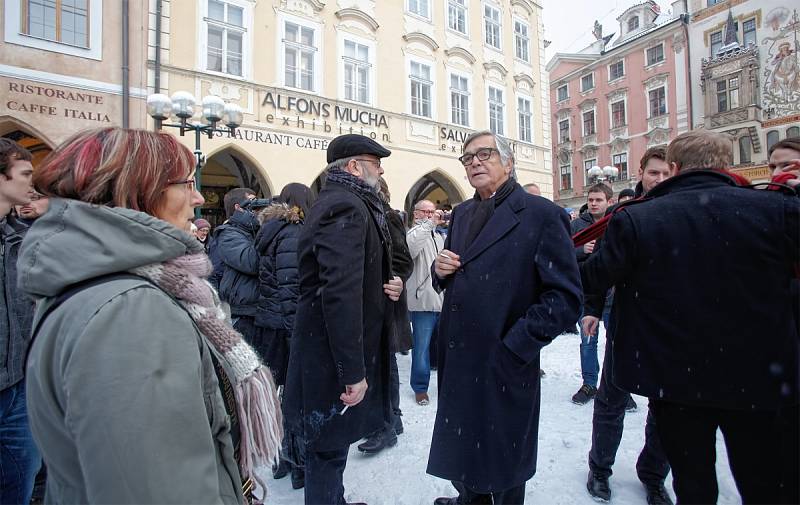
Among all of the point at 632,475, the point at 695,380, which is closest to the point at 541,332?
the point at 695,380

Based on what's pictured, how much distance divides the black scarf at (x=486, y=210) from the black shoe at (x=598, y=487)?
5.78 ft

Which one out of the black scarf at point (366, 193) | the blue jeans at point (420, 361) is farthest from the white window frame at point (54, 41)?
the black scarf at point (366, 193)

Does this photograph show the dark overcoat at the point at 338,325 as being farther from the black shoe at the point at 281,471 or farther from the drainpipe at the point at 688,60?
the drainpipe at the point at 688,60

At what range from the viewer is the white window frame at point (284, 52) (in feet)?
36.3

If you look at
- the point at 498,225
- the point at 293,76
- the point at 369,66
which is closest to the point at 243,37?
the point at 293,76

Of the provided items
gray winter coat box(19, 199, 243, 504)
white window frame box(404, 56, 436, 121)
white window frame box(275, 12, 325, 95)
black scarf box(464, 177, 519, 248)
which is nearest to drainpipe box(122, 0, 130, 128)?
white window frame box(275, 12, 325, 95)

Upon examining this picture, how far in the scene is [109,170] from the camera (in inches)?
43.0

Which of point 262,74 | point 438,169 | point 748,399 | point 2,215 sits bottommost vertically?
point 748,399

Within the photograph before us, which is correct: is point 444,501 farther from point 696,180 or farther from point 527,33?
point 527,33

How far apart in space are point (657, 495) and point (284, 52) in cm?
1149

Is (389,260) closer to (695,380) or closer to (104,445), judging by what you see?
(695,380)

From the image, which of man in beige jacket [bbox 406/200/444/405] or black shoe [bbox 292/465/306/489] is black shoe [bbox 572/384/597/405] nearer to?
man in beige jacket [bbox 406/200/444/405]

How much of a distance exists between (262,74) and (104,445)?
11.3 metres

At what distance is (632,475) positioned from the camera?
3023 mm
